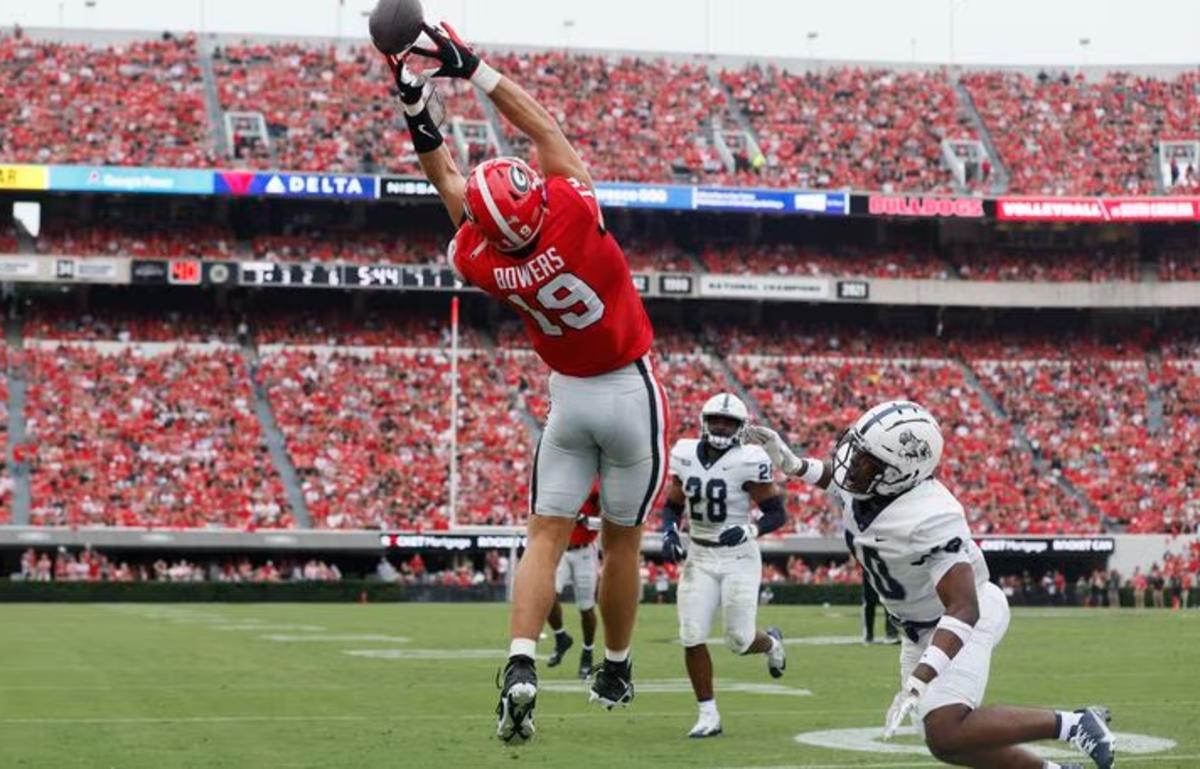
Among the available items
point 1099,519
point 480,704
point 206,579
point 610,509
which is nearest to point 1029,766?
point 610,509

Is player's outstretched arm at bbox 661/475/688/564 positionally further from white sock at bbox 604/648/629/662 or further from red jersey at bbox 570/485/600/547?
white sock at bbox 604/648/629/662

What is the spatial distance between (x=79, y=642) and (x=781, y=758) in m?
14.8

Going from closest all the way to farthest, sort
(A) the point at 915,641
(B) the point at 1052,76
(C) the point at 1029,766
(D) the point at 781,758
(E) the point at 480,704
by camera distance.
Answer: (C) the point at 1029,766 < (A) the point at 915,641 < (D) the point at 781,758 < (E) the point at 480,704 < (B) the point at 1052,76

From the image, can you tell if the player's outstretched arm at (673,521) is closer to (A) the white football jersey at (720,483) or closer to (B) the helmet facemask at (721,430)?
(A) the white football jersey at (720,483)

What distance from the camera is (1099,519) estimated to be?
48938 millimetres

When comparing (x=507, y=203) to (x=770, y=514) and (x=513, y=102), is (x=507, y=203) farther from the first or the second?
(x=770, y=514)

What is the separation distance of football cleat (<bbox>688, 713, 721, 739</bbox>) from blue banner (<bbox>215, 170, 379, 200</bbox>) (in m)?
40.9

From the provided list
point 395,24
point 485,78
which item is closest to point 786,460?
point 485,78

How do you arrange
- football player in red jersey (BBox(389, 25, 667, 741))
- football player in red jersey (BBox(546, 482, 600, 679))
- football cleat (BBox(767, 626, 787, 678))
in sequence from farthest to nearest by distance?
football player in red jersey (BBox(546, 482, 600, 679))
football cleat (BBox(767, 626, 787, 678))
football player in red jersey (BBox(389, 25, 667, 741))

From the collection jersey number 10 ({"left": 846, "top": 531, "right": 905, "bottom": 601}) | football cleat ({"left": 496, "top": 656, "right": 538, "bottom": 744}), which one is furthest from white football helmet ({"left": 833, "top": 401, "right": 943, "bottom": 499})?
football cleat ({"left": 496, "top": 656, "right": 538, "bottom": 744})

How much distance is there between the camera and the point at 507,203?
8.09 m

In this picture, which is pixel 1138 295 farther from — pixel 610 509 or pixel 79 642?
pixel 610 509

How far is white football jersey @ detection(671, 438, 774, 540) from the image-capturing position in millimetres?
14180

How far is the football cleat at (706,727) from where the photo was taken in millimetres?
11688
